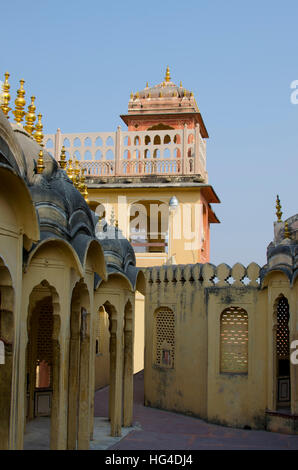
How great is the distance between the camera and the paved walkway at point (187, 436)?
37.3 ft

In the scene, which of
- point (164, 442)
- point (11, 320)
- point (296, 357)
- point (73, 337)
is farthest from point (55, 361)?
point (296, 357)

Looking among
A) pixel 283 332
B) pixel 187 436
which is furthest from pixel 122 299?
pixel 283 332

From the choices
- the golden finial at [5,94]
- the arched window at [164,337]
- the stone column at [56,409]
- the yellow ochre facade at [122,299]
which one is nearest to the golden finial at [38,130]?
the yellow ochre facade at [122,299]

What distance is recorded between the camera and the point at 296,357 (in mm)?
12562

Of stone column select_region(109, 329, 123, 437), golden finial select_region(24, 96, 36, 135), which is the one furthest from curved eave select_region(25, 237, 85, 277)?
stone column select_region(109, 329, 123, 437)

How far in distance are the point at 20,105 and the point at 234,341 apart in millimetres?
7106

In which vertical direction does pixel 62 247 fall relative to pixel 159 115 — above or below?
below

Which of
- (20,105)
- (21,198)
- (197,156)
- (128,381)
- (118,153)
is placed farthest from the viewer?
(118,153)

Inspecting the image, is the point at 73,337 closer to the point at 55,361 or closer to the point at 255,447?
the point at 55,361

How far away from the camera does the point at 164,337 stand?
51.0ft

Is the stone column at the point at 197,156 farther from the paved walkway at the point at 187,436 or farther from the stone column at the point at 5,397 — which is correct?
the stone column at the point at 5,397

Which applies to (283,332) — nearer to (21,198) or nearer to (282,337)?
(282,337)

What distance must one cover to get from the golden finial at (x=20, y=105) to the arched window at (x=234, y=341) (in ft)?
21.5

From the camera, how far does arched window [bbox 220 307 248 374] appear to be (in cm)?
1378
